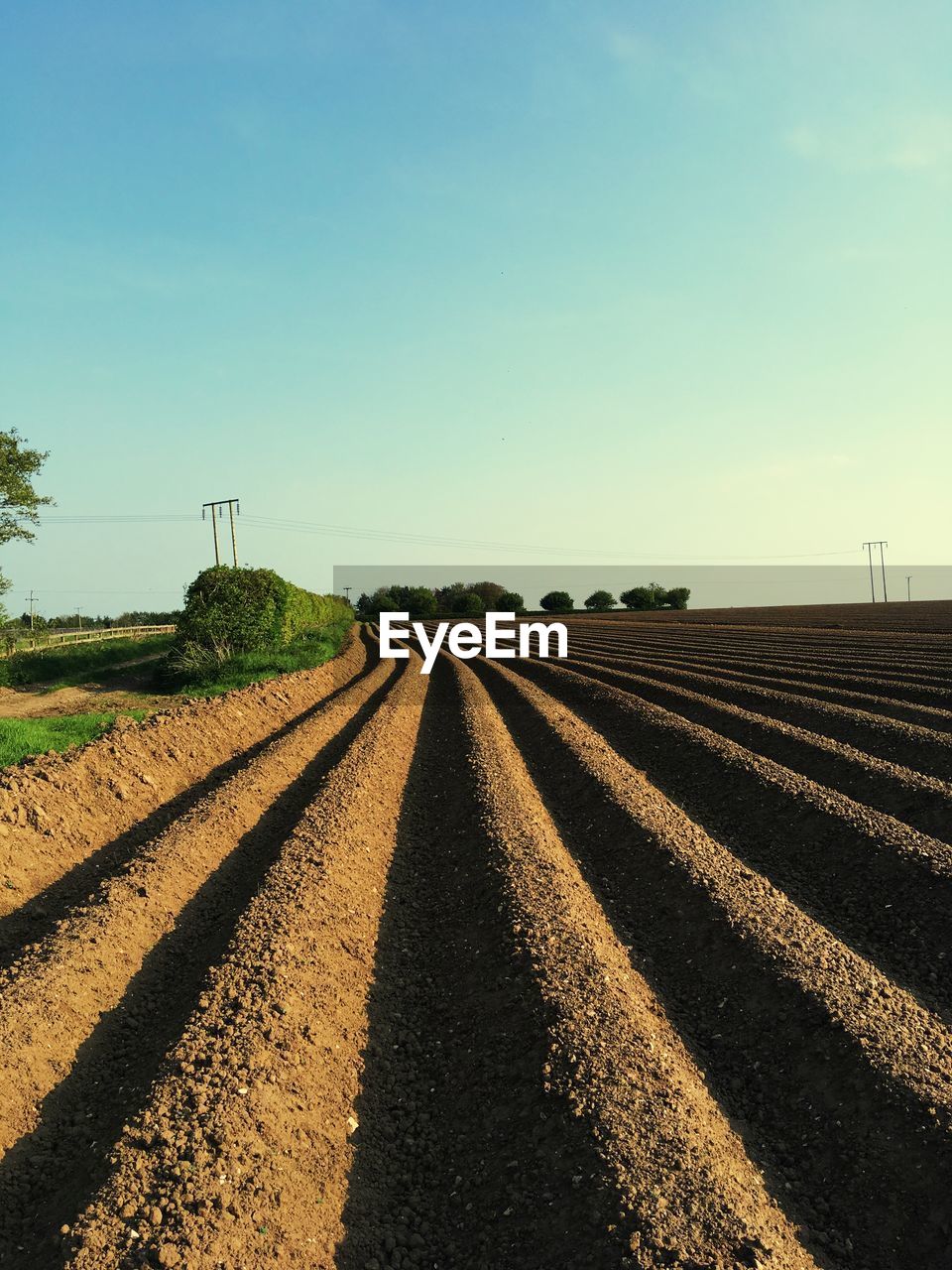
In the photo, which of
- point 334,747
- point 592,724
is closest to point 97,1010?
point 334,747

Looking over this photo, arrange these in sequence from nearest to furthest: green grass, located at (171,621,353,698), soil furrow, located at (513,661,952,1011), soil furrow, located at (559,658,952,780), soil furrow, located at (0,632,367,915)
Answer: soil furrow, located at (513,661,952,1011) → soil furrow, located at (0,632,367,915) → soil furrow, located at (559,658,952,780) → green grass, located at (171,621,353,698)

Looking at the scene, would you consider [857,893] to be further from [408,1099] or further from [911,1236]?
[408,1099]

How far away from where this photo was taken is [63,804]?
801 centimetres

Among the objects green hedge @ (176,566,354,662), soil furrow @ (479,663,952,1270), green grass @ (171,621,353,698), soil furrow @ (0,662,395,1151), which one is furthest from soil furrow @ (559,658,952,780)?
green hedge @ (176,566,354,662)

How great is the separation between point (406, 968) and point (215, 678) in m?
17.3

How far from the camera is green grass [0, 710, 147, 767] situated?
1048 centimetres

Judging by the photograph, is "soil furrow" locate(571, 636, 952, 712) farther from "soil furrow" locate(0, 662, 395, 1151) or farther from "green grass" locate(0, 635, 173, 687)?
"green grass" locate(0, 635, 173, 687)

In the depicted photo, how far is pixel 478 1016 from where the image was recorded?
4.74 m

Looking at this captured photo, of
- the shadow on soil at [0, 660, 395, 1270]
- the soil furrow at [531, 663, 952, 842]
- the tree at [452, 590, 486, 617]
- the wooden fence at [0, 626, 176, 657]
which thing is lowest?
the shadow on soil at [0, 660, 395, 1270]

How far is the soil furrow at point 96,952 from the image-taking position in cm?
408

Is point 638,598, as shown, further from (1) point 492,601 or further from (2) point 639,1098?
(2) point 639,1098

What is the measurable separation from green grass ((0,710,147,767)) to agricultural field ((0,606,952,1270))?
1.62 m

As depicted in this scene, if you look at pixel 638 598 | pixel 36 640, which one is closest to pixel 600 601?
pixel 638 598

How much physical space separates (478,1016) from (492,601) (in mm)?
79331
